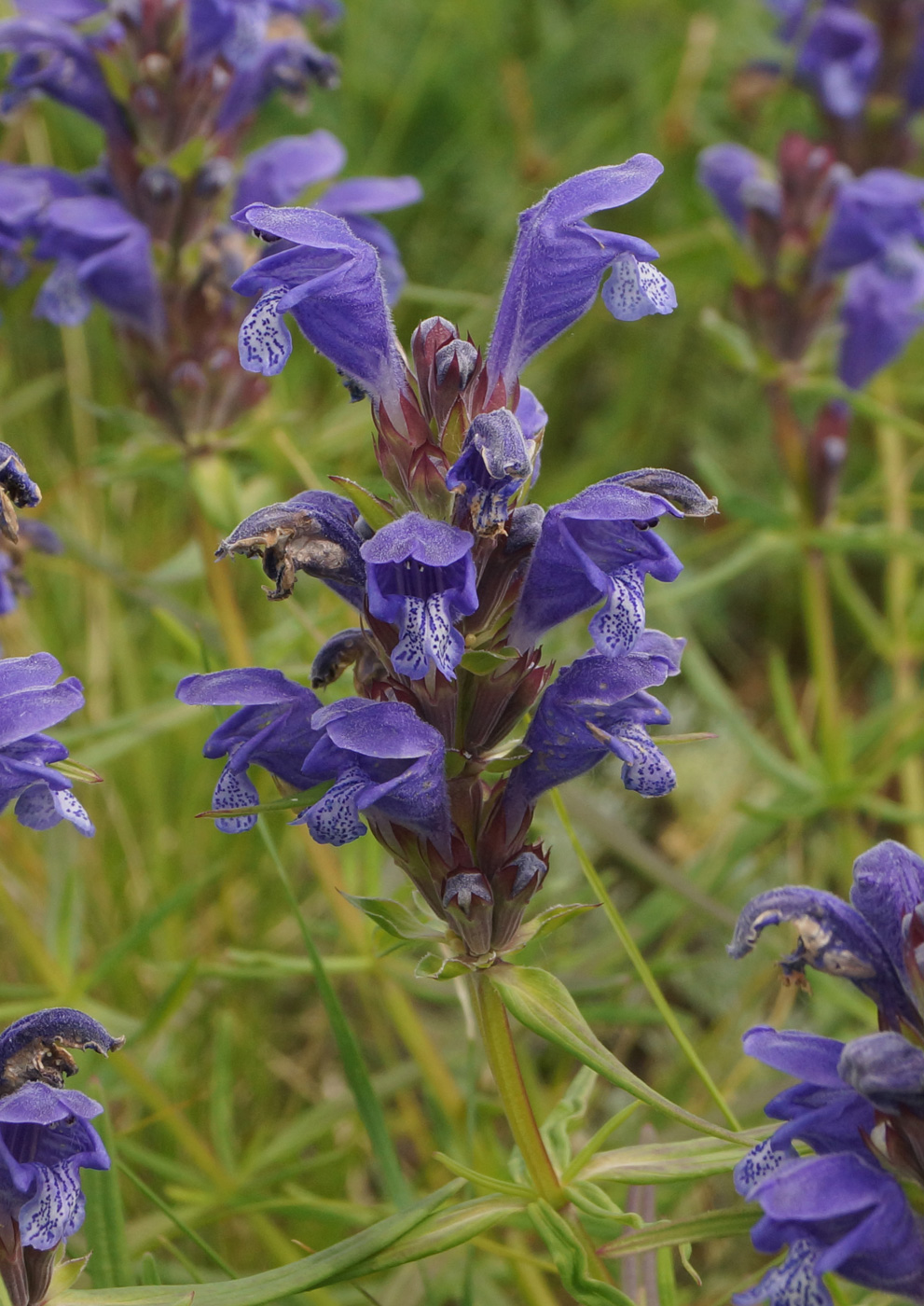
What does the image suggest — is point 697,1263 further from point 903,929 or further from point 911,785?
point 903,929

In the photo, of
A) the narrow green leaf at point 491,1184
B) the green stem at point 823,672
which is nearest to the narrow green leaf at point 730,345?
the green stem at point 823,672

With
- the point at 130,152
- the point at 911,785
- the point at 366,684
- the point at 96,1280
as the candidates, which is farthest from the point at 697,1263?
the point at 130,152

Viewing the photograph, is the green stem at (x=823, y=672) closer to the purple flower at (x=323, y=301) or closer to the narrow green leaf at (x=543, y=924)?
the narrow green leaf at (x=543, y=924)

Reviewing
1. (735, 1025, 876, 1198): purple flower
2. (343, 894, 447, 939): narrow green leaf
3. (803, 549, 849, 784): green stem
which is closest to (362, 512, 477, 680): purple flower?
(343, 894, 447, 939): narrow green leaf

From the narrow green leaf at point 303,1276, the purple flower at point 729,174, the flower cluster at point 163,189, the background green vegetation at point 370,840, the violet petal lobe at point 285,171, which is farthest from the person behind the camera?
the purple flower at point 729,174

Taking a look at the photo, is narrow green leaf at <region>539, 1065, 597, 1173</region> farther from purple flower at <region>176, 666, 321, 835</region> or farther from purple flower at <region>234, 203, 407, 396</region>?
purple flower at <region>234, 203, 407, 396</region>

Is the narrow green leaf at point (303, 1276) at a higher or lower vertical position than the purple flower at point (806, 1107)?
lower

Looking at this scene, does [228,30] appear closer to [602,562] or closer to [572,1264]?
[602,562]
